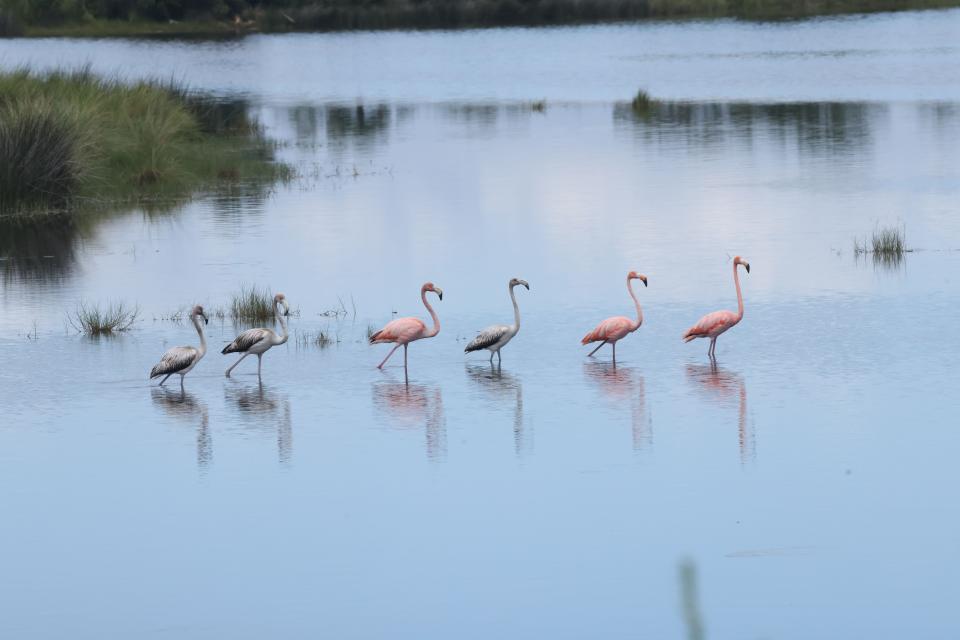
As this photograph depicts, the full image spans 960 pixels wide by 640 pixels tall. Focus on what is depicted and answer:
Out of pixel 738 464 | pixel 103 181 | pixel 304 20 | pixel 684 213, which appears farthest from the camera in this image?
pixel 304 20

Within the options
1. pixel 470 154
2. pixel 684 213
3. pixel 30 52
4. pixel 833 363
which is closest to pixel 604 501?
pixel 833 363

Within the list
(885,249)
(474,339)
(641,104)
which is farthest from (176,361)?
(641,104)

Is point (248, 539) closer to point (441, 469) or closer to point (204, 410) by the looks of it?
point (441, 469)

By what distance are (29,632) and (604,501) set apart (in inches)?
139

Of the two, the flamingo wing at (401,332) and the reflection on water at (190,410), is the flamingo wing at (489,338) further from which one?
the reflection on water at (190,410)

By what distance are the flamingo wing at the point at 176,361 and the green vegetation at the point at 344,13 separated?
75.3 metres

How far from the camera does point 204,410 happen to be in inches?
525

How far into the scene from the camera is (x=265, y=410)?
13.2m

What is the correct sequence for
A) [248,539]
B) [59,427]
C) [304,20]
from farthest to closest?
[304,20] < [59,427] < [248,539]

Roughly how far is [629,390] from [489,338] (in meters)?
1.61

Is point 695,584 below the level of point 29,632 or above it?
above

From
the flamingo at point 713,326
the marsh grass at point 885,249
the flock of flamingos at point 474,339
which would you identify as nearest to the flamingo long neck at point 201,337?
the flock of flamingos at point 474,339

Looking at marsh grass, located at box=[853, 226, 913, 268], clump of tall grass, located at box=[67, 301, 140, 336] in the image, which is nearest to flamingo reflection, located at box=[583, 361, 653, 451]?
clump of tall grass, located at box=[67, 301, 140, 336]

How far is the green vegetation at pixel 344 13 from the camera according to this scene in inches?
3442
